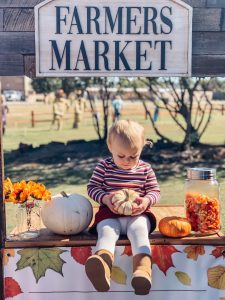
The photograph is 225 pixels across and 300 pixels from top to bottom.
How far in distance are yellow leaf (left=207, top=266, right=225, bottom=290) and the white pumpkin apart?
90 cm

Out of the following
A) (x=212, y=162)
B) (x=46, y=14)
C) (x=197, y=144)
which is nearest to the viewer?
(x=46, y=14)

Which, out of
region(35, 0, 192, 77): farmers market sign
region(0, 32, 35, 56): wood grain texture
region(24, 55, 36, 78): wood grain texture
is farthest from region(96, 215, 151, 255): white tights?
region(0, 32, 35, 56): wood grain texture

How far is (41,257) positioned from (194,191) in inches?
46.8

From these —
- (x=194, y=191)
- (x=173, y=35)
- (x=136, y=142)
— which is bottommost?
(x=194, y=191)

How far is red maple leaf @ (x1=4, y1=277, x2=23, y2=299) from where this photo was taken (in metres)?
3.64

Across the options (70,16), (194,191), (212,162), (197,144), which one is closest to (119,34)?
(70,16)

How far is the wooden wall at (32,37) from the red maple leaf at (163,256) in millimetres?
1154

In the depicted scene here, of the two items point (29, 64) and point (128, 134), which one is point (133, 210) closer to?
point (128, 134)

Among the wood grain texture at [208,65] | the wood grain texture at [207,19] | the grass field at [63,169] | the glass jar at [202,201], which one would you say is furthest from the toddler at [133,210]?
the grass field at [63,169]

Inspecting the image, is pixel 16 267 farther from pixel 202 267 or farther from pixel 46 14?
pixel 46 14

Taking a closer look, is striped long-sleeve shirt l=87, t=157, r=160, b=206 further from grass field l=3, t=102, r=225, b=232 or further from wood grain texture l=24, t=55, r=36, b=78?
grass field l=3, t=102, r=225, b=232

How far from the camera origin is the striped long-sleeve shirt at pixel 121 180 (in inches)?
152

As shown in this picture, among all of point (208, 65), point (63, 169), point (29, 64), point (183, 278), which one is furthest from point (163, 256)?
point (63, 169)

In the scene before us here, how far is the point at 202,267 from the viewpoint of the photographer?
3670mm
